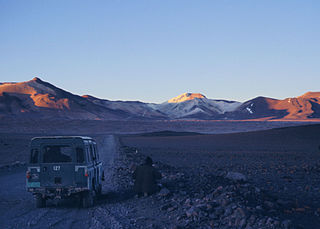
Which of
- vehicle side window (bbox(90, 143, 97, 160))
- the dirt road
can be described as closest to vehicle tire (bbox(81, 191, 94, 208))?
the dirt road

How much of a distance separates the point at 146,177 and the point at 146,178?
0.06 m

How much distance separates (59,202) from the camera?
531 inches

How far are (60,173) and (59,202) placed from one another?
6.28ft

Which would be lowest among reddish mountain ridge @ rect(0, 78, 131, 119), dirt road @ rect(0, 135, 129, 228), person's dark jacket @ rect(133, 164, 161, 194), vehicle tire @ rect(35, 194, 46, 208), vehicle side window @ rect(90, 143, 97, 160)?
dirt road @ rect(0, 135, 129, 228)

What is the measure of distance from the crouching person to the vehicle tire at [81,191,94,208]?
171 cm

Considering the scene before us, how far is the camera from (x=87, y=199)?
1227 centimetres

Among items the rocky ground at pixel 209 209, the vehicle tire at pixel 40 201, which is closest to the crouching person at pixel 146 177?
the rocky ground at pixel 209 209

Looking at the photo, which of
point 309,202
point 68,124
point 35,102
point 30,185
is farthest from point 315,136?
point 35,102

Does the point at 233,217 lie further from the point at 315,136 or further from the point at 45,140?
the point at 315,136

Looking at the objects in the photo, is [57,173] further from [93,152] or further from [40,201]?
[93,152]

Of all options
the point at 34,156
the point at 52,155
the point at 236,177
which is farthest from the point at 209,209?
the point at 236,177

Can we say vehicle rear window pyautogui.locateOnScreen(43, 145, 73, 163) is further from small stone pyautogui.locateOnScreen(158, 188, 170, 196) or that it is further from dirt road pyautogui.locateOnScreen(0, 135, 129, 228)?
small stone pyautogui.locateOnScreen(158, 188, 170, 196)

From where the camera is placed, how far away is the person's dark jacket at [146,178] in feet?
43.7

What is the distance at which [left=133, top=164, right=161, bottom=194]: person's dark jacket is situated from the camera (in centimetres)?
1330
